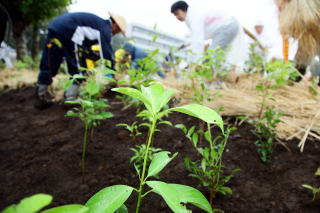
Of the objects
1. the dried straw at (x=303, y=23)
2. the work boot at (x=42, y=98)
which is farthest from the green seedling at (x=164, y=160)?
the work boot at (x=42, y=98)

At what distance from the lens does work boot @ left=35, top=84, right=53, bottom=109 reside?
2.36 metres

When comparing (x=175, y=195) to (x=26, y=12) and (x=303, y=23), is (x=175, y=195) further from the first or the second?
(x=26, y=12)

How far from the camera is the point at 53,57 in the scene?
8.59ft

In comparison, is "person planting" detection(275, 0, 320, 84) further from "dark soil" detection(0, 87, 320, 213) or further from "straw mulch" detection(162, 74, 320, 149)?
"dark soil" detection(0, 87, 320, 213)

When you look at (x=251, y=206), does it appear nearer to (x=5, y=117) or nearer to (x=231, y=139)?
(x=231, y=139)

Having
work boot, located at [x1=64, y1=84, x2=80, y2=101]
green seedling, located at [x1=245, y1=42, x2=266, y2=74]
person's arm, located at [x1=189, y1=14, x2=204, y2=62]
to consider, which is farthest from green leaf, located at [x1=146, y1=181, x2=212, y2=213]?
person's arm, located at [x1=189, y1=14, x2=204, y2=62]

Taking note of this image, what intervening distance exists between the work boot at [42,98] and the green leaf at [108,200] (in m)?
2.32

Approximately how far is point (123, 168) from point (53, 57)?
2.16 metres

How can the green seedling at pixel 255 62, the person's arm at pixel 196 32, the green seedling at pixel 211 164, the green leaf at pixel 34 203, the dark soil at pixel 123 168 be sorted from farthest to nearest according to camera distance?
the person's arm at pixel 196 32, the green seedling at pixel 255 62, the dark soil at pixel 123 168, the green seedling at pixel 211 164, the green leaf at pixel 34 203

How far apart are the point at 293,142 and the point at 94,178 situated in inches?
48.0

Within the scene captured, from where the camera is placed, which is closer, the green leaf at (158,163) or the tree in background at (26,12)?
the green leaf at (158,163)

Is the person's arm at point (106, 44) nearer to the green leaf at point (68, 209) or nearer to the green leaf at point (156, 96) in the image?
the green leaf at point (156, 96)

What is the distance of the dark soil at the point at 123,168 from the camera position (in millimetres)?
868

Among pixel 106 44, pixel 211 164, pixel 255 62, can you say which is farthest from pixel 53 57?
pixel 211 164
